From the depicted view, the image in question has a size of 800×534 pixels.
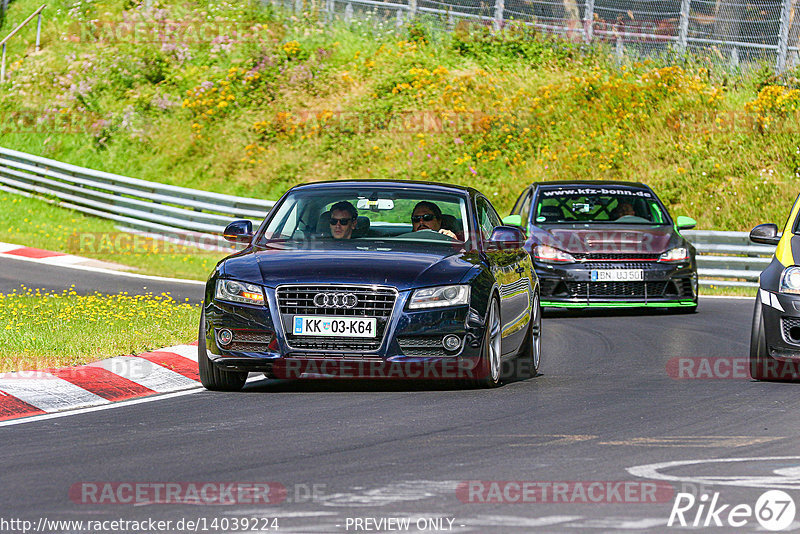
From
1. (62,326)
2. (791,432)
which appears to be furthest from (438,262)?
(62,326)

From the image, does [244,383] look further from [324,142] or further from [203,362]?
[324,142]

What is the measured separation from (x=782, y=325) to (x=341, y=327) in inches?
128

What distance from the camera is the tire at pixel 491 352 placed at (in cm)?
953

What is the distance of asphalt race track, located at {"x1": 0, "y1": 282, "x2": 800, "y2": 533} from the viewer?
18.9 feet

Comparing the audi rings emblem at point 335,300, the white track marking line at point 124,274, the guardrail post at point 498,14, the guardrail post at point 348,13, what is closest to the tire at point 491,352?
the audi rings emblem at point 335,300

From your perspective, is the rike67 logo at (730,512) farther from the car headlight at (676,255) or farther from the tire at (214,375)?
the car headlight at (676,255)

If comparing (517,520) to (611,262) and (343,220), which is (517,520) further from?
(611,262)

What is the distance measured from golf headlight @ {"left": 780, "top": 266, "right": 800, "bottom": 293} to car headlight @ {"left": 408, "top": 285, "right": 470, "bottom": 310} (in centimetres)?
242

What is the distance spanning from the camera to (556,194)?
58.7ft

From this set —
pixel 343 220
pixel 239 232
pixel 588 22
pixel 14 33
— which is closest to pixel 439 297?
pixel 343 220

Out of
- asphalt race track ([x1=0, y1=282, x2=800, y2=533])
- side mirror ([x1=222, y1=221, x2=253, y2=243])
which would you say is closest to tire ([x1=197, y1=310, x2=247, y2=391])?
asphalt race track ([x1=0, y1=282, x2=800, y2=533])

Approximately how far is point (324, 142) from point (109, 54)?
787 centimetres

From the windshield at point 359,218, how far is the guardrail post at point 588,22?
938 inches

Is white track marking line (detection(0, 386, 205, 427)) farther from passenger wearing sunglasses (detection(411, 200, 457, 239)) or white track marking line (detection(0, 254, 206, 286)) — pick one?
white track marking line (detection(0, 254, 206, 286))
